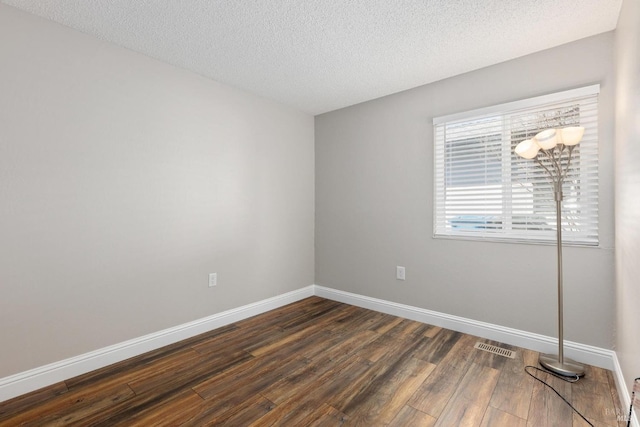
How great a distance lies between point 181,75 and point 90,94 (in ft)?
2.52

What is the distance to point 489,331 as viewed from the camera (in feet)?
8.61

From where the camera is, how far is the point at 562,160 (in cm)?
230

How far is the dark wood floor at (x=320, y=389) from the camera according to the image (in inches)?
64.9

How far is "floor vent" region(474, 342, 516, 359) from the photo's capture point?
235cm

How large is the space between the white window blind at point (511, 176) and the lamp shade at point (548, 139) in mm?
427

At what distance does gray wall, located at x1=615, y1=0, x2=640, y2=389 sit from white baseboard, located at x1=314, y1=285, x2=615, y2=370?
0.20m

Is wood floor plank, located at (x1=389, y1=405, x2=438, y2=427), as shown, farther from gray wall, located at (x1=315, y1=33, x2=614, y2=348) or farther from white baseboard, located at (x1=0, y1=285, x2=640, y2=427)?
gray wall, located at (x1=315, y1=33, x2=614, y2=348)

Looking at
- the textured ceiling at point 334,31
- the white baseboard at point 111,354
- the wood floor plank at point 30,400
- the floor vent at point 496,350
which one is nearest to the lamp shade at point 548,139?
the textured ceiling at point 334,31

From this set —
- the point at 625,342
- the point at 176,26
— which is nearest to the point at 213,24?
the point at 176,26

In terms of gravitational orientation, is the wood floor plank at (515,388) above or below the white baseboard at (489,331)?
below

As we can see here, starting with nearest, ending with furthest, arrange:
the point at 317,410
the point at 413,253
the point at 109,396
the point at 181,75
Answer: the point at 317,410, the point at 109,396, the point at 181,75, the point at 413,253

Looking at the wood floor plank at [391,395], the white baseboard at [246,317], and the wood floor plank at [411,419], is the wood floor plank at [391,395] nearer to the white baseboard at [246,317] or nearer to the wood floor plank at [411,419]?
the wood floor plank at [411,419]

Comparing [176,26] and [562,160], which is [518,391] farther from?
[176,26]

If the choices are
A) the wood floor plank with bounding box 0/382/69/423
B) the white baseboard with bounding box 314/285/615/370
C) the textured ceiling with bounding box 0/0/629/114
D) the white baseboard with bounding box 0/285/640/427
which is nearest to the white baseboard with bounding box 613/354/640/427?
the white baseboard with bounding box 0/285/640/427
